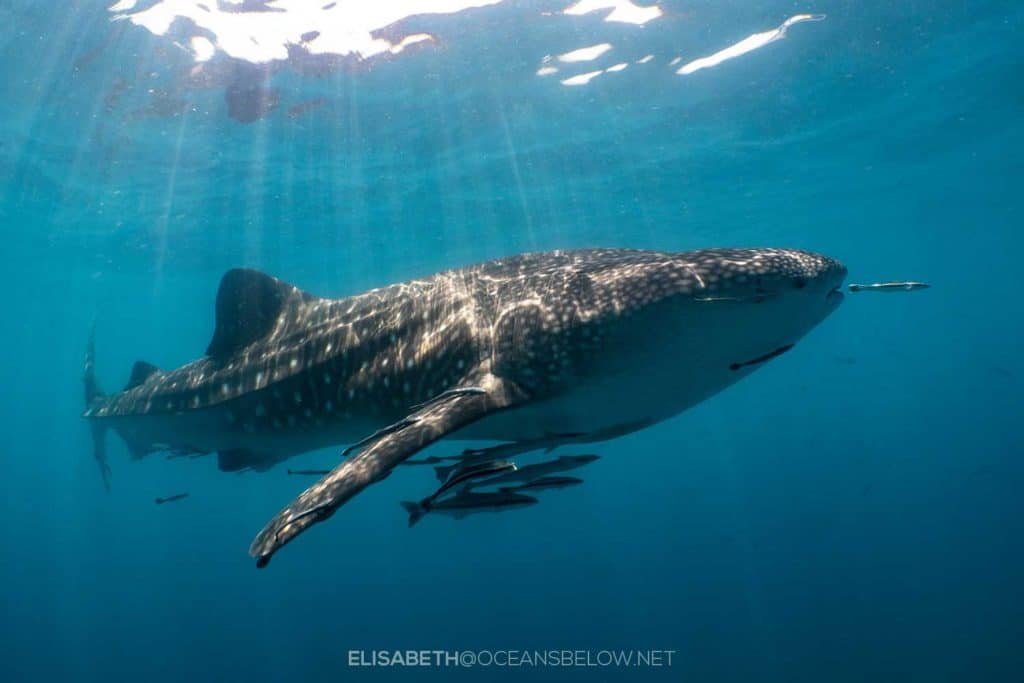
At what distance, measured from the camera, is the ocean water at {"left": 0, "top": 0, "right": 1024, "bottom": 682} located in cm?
1612

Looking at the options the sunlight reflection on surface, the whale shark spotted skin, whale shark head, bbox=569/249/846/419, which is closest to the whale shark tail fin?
the whale shark spotted skin

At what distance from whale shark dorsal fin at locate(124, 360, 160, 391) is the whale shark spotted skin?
1823 millimetres

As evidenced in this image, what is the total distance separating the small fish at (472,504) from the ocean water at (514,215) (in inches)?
48.7

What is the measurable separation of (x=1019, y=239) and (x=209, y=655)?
6950 cm

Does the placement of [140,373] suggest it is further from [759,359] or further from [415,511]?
[759,359]

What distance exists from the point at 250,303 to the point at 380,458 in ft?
14.4

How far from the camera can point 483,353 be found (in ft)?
15.5

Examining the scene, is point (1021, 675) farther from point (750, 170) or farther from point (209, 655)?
point (209, 655)

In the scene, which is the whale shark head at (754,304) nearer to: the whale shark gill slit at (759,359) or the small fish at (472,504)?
the whale shark gill slit at (759,359)

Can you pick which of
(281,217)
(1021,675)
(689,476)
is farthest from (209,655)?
(689,476)

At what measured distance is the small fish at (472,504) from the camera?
455 centimetres

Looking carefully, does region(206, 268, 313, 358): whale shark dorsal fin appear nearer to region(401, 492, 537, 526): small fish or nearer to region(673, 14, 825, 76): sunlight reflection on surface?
region(401, 492, 537, 526): small fish

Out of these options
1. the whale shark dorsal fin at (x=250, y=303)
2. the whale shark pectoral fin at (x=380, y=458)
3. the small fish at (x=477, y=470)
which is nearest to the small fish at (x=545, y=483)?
the whale shark pectoral fin at (x=380, y=458)

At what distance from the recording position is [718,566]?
2878cm
